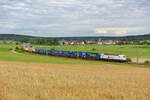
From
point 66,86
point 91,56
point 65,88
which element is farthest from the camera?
point 91,56

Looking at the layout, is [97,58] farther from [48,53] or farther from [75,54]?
[48,53]

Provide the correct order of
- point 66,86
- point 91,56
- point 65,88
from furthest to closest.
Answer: point 91,56 → point 66,86 → point 65,88

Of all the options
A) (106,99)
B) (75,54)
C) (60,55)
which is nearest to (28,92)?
(106,99)

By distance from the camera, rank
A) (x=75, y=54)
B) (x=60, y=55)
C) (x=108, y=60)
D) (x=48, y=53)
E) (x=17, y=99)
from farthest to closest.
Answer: (x=48, y=53), (x=60, y=55), (x=75, y=54), (x=108, y=60), (x=17, y=99)

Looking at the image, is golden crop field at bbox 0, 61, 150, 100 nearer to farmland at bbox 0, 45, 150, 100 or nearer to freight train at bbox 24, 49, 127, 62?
farmland at bbox 0, 45, 150, 100

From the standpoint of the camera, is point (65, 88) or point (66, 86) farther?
point (66, 86)

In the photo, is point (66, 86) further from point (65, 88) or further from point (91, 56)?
point (91, 56)

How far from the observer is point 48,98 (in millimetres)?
5277

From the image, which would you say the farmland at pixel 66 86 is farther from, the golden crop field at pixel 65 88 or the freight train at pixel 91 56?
the freight train at pixel 91 56

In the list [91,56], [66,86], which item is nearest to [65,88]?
[66,86]

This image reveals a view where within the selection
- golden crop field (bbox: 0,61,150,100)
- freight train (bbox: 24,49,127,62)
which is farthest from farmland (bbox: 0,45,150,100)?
freight train (bbox: 24,49,127,62)

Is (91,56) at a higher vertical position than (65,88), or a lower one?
lower

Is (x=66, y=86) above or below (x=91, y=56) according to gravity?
above

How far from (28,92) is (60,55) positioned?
8157cm
